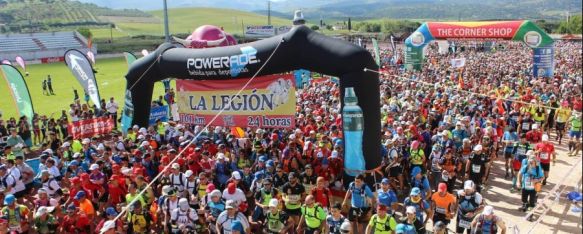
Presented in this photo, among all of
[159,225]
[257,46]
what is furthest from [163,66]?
[159,225]

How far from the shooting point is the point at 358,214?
794cm

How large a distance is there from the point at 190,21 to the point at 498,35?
141m

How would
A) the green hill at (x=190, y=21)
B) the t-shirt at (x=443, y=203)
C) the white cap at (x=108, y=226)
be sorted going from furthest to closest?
the green hill at (x=190, y=21) < the t-shirt at (x=443, y=203) < the white cap at (x=108, y=226)

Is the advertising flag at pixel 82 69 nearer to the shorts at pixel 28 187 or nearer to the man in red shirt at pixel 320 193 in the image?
the shorts at pixel 28 187

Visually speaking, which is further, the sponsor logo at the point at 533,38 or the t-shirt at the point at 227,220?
the sponsor logo at the point at 533,38

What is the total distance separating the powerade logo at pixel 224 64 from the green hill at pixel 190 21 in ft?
379

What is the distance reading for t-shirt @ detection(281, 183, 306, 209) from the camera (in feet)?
26.1

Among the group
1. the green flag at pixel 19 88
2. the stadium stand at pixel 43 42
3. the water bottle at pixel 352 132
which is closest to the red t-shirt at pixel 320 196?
the water bottle at pixel 352 132

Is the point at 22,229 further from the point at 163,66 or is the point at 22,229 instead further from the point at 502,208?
the point at 502,208

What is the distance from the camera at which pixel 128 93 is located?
13586mm

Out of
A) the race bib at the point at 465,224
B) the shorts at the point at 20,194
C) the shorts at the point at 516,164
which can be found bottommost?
the race bib at the point at 465,224

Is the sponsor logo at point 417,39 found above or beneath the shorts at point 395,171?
above

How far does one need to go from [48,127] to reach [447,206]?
13.0 metres

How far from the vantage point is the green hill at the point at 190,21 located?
427 feet
